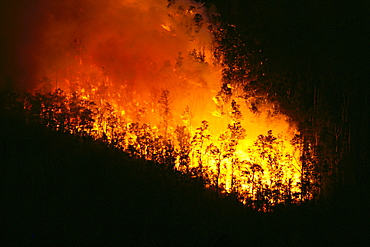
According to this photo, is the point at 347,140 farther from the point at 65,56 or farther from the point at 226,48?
the point at 65,56

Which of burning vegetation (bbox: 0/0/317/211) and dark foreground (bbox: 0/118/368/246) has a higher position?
burning vegetation (bbox: 0/0/317/211)

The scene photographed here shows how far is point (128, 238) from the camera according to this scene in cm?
610

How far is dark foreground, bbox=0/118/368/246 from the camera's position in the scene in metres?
6.12

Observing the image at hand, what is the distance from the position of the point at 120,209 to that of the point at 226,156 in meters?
4.30

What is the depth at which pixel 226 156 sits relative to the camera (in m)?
10.4

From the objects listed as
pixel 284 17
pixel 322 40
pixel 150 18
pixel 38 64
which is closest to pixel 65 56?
pixel 38 64

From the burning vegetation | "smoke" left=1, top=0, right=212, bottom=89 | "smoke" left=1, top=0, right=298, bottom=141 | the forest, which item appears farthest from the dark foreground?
"smoke" left=1, top=0, right=212, bottom=89

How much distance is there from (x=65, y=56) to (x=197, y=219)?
36.0 feet

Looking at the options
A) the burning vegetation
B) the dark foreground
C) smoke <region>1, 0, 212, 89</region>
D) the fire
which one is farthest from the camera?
smoke <region>1, 0, 212, 89</region>

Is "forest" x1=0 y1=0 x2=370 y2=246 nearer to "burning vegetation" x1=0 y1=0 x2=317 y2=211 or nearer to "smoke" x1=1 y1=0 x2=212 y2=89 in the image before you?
"burning vegetation" x1=0 y1=0 x2=317 y2=211

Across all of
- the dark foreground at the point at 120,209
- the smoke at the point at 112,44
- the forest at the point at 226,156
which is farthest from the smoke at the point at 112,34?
the dark foreground at the point at 120,209

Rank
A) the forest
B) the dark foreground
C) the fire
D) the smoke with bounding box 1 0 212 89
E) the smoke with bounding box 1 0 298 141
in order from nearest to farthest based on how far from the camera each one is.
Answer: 1. the dark foreground
2. the forest
3. the fire
4. the smoke with bounding box 1 0 298 141
5. the smoke with bounding box 1 0 212 89

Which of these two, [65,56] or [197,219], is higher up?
[65,56]

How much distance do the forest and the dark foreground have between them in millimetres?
29
